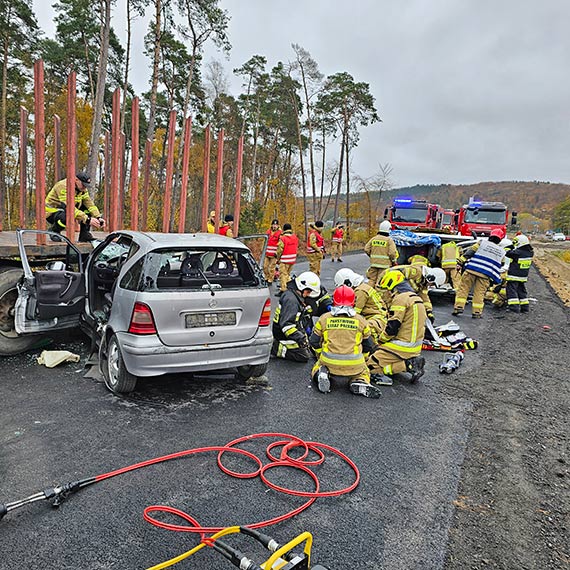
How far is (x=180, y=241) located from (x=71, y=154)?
8.81 ft

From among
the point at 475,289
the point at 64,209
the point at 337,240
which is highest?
the point at 337,240

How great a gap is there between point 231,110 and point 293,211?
9.54m

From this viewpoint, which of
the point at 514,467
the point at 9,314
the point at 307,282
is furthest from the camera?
the point at 307,282

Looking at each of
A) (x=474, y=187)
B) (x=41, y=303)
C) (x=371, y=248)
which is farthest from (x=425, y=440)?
(x=474, y=187)

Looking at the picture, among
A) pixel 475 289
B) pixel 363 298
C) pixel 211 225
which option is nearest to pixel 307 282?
pixel 363 298

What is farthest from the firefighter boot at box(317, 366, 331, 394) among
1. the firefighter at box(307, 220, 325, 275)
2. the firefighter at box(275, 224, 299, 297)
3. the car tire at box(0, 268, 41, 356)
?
the firefighter at box(307, 220, 325, 275)

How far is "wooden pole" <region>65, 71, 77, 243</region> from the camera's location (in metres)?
5.87

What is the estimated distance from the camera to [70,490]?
9.16ft

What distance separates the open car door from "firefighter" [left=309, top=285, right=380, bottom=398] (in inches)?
114

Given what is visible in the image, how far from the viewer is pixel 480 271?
9297mm

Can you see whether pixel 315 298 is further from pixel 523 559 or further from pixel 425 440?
pixel 523 559

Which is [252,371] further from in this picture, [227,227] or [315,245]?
[315,245]

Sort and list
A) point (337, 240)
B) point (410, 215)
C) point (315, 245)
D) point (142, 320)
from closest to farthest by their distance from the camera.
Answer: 1. point (142, 320)
2. point (315, 245)
3. point (337, 240)
4. point (410, 215)

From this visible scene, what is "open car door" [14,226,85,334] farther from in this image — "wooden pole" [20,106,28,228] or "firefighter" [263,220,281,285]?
"firefighter" [263,220,281,285]
